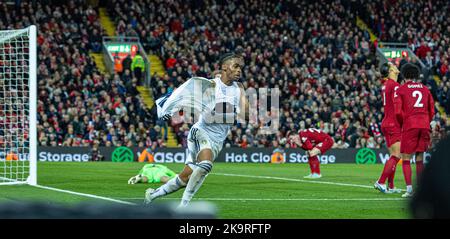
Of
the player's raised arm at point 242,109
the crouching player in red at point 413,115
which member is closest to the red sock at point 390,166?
the crouching player in red at point 413,115

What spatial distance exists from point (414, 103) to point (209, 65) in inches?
1030

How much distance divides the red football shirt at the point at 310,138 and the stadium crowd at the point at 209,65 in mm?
12356

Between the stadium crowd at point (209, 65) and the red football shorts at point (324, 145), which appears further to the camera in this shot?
the stadium crowd at point (209, 65)

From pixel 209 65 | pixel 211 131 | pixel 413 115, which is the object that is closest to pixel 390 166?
pixel 413 115

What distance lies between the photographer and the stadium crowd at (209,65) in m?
34.5

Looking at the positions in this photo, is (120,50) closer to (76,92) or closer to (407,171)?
(76,92)

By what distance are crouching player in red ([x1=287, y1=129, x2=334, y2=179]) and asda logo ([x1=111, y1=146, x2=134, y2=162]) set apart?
40.1ft

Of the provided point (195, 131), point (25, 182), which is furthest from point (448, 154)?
point (25, 182)

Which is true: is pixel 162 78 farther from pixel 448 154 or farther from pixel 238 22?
pixel 448 154

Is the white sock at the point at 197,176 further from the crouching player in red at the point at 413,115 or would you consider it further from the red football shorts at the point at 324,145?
the red football shorts at the point at 324,145

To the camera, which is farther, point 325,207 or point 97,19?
point 97,19

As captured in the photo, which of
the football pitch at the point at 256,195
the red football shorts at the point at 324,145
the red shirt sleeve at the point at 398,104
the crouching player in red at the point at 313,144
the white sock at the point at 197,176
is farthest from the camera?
the red football shorts at the point at 324,145

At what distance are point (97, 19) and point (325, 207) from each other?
1243 inches

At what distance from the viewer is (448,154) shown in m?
1.71
